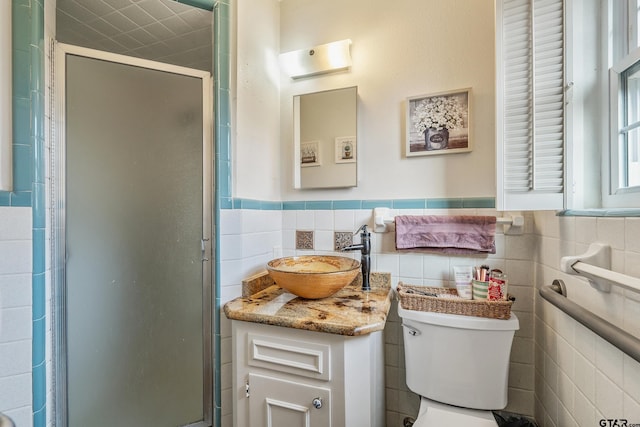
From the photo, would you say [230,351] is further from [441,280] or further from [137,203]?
[441,280]

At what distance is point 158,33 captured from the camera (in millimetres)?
1566

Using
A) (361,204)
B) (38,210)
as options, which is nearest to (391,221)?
(361,204)

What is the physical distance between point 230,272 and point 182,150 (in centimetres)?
67

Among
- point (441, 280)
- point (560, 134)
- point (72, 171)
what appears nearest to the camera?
point (560, 134)

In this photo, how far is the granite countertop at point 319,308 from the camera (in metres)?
0.94

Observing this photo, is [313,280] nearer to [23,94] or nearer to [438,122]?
[438,122]

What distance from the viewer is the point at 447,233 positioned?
4.06 feet

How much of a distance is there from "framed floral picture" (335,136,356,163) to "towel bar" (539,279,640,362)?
98cm

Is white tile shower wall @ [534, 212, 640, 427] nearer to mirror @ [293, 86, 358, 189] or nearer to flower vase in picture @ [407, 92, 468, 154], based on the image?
flower vase in picture @ [407, 92, 468, 154]

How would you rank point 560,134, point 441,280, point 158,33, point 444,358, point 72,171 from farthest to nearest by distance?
point 158,33 → point 441,280 → point 72,171 → point 444,358 → point 560,134

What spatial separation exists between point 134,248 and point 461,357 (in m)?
1.53

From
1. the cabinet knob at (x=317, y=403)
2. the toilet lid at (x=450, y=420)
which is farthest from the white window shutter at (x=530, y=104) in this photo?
the cabinet knob at (x=317, y=403)

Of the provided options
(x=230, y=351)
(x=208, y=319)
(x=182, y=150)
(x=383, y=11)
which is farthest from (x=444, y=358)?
(x=383, y=11)

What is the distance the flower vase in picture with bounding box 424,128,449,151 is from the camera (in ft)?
4.27
